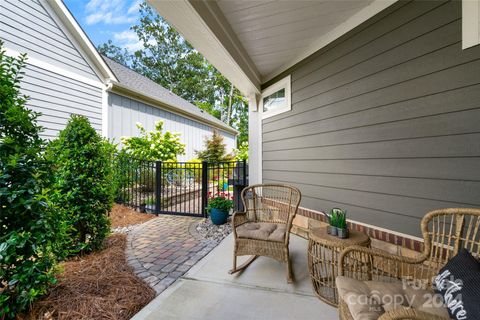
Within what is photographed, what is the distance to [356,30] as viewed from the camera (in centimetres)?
249

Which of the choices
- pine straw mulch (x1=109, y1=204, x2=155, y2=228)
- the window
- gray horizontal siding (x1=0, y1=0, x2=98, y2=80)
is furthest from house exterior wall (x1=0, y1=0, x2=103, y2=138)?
the window

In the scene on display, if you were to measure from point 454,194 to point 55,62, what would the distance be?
6.72 metres

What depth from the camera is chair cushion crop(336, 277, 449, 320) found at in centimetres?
109

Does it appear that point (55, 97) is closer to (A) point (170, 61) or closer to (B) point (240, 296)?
Answer: (B) point (240, 296)

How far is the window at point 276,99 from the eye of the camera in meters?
3.65

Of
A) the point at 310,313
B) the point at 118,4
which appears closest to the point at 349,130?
the point at 310,313

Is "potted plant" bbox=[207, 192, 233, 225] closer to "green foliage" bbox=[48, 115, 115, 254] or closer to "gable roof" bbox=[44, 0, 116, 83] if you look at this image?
"green foliage" bbox=[48, 115, 115, 254]

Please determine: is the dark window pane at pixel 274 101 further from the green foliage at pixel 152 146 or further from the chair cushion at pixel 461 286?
the green foliage at pixel 152 146

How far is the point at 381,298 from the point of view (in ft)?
3.93

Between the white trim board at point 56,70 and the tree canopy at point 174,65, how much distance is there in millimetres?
13052

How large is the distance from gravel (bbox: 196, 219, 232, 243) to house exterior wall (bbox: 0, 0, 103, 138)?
3566 mm

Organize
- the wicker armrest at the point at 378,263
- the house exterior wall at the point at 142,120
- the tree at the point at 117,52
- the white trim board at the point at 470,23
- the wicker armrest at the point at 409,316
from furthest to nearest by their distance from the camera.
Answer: the tree at the point at 117,52 → the house exterior wall at the point at 142,120 → the white trim board at the point at 470,23 → the wicker armrest at the point at 378,263 → the wicker armrest at the point at 409,316

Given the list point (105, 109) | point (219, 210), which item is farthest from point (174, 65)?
point (219, 210)

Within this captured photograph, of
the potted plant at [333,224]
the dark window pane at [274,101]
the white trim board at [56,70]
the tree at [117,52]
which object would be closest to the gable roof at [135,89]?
the white trim board at [56,70]
